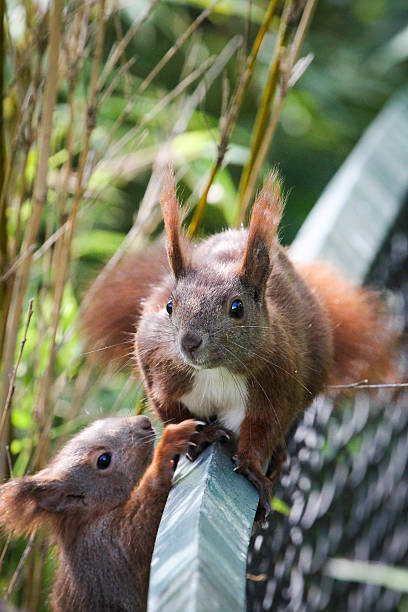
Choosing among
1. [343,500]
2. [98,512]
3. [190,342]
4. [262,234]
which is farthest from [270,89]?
[343,500]

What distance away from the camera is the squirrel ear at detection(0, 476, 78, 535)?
1750mm

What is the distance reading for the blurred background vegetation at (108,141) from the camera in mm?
1709

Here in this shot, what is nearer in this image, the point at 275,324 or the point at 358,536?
the point at 275,324

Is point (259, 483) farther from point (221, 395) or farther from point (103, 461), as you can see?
point (103, 461)

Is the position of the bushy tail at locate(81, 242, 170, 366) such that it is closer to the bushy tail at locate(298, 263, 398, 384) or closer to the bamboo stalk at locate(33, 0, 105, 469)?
the bamboo stalk at locate(33, 0, 105, 469)

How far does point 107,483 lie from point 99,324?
0.35m

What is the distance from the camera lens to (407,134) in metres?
2.46

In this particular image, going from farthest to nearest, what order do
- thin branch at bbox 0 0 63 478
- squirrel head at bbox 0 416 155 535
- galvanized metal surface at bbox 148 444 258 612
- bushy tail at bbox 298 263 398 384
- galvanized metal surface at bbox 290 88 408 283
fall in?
galvanized metal surface at bbox 290 88 408 283 → bushy tail at bbox 298 263 398 384 → squirrel head at bbox 0 416 155 535 → thin branch at bbox 0 0 63 478 → galvanized metal surface at bbox 148 444 258 612

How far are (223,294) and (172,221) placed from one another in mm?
162

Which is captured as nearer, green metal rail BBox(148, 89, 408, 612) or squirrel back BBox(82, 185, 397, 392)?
green metal rail BBox(148, 89, 408, 612)

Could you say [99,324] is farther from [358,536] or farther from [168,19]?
[168,19]

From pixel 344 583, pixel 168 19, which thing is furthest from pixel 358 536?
pixel 168 19

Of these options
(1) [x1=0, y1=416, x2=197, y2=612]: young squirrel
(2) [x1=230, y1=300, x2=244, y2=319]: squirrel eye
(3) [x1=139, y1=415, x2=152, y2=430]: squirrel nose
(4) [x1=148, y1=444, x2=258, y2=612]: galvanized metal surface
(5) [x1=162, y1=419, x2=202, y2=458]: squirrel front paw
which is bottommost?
(1) [x1=0, y1=416, x2=197, y2=612]: young squirrel

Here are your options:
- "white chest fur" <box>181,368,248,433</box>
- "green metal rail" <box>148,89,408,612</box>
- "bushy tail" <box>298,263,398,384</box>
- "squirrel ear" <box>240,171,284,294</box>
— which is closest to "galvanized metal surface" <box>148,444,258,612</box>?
"green metal rail" <box>148,89,408,612</box>
